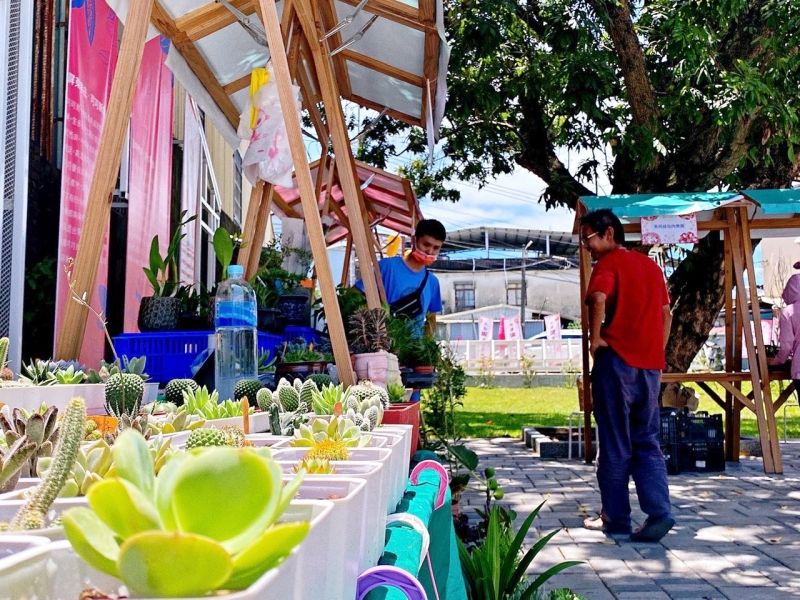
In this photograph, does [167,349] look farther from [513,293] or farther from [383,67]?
[513,293]

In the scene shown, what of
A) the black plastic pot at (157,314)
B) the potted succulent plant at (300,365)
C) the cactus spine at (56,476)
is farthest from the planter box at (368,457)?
the black plastic pot at (157,314)

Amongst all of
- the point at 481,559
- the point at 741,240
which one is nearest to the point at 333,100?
the point at 481,559

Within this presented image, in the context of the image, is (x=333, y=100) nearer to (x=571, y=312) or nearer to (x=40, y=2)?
(x=40, y=2)

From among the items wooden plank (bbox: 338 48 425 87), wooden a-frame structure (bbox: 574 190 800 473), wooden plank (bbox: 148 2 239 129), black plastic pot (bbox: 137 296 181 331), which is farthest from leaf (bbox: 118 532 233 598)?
wooden a-frame structure (bbox: 574 190 800 473)

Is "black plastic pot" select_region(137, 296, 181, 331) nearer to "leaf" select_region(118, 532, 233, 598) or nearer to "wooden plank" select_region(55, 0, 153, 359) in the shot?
"wooden plank" select_region(55, 0, 153, 359)

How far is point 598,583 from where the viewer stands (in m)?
4.25

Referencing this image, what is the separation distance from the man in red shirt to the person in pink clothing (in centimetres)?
372

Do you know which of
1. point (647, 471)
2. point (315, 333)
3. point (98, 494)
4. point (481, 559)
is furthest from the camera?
point (647, 471)

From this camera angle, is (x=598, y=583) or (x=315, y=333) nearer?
(x=598, y=583)

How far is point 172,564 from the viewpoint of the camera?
51 centimetres

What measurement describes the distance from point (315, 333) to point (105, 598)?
13.7 feet

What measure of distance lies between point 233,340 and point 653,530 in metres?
3.17

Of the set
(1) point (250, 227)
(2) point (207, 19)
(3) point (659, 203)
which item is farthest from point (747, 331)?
(2) point (207, 19)

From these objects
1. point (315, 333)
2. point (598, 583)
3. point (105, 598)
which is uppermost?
point (315, 333)
